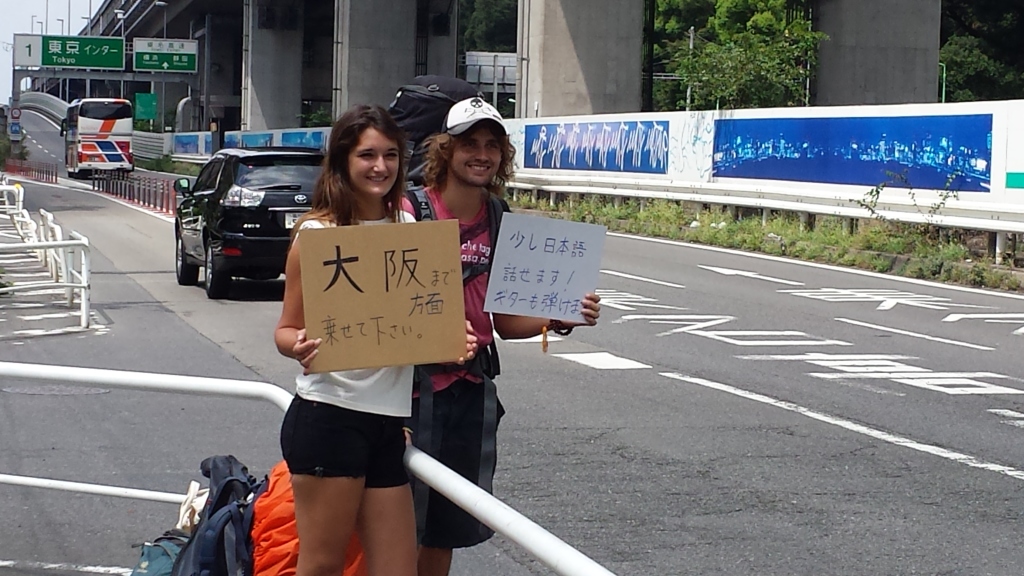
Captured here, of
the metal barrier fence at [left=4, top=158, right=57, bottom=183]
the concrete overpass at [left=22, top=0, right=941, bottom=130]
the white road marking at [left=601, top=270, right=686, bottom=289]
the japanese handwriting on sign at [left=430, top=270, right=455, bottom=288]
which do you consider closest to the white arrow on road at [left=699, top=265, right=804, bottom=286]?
the white road marking at [left=601, top=270, right=686, bottom=289]

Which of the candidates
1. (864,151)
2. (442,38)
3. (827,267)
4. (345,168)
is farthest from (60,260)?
(442,38)

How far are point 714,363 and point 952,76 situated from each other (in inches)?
2092

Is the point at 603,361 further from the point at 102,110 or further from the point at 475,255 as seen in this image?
the point at 102,110

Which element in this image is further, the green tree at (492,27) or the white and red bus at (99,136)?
the green tree at (492,27)

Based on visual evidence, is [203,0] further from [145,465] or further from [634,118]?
[145,465]

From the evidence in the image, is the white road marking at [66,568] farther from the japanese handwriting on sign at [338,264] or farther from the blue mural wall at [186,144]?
the blue mural wall at [186,144]

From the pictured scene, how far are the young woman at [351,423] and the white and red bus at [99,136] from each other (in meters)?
59.3

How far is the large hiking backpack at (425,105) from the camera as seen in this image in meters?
4.61

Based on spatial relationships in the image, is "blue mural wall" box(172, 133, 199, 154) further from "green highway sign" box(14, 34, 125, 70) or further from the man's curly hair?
the man's curly hair

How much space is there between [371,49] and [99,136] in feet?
46.6

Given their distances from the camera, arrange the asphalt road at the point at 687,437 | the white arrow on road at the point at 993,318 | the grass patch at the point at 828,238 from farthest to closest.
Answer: the grass patch at the point at 828,238 → the white arrow on road at the point at 993,318 → the asphalt road at the point at 687,437

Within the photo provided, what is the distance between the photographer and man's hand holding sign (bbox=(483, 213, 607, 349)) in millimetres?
3922

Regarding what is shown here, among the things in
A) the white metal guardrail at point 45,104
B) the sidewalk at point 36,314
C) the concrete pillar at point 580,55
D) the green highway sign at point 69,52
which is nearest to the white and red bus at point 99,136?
the green highway sign at point 69,52

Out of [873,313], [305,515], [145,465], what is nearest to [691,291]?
[873,313]
